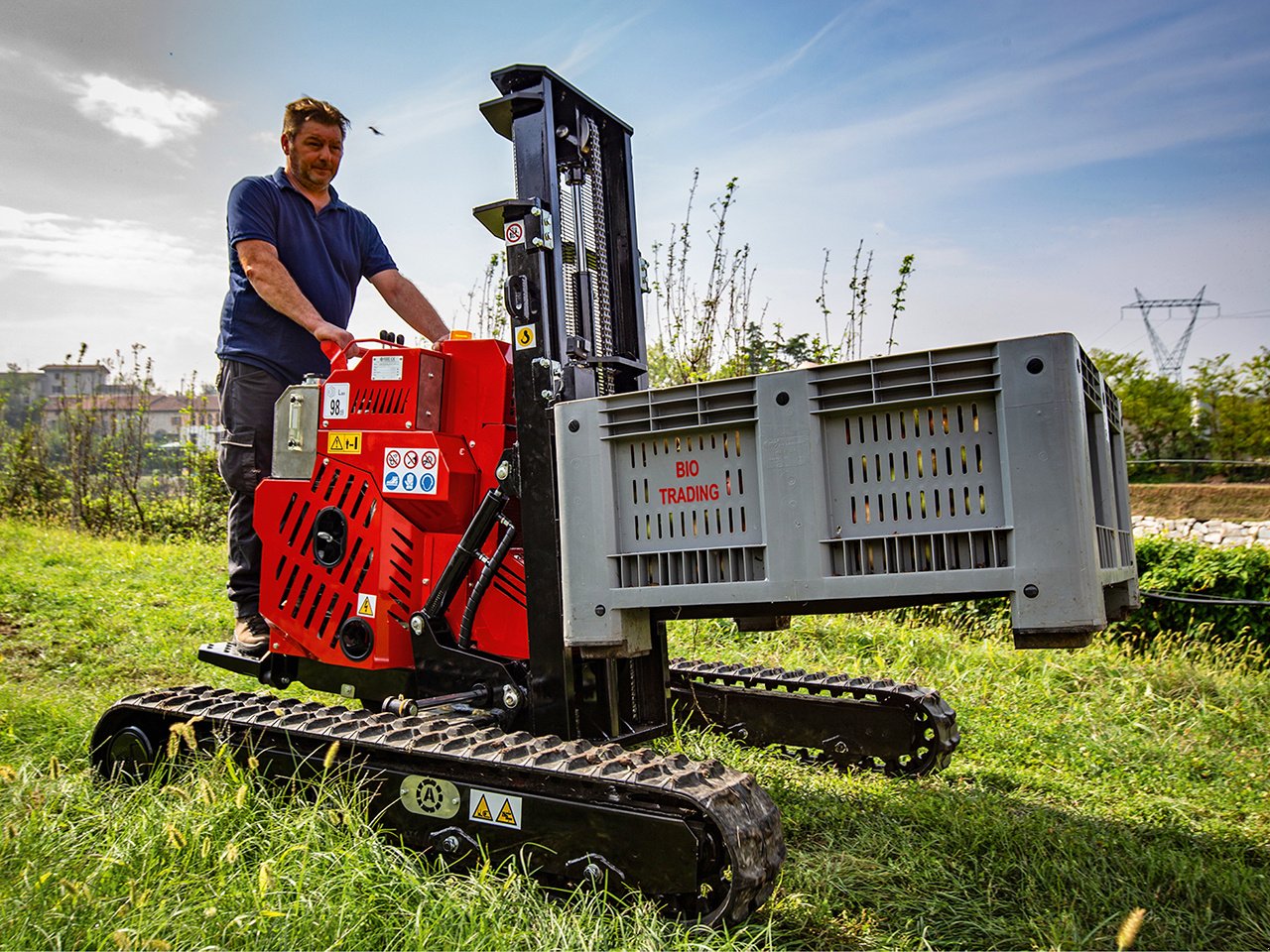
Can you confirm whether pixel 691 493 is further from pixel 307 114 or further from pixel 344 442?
pixel 307 114

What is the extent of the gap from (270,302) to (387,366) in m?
0.72

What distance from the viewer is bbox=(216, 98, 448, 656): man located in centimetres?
391

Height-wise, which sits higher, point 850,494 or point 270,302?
point 270,302

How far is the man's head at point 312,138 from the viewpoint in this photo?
4105 millimetres

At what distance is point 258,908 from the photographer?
92.2 inches

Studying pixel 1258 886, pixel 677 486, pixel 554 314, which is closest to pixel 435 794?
pixel 677 486

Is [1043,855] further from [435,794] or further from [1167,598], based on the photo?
[1167,598]

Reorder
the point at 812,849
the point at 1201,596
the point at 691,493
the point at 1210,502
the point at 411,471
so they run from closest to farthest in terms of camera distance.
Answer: the point at 691,493
the point at 812,849
the point at 411,471
the point at 1201,596
the point at 1210,502

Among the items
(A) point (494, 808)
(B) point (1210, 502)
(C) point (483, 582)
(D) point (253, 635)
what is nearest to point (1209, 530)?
(B) point (1210, 502)

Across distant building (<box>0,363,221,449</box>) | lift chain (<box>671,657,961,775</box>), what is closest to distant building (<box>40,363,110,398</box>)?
distant building (<box>0,363,221,449</box>)

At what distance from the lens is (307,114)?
4109 mm

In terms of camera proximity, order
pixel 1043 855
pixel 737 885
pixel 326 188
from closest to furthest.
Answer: pixel 737 885 → pixel 1043 855 → pixel 326 188

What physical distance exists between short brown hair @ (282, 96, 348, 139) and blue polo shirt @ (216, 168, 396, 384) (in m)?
0.20

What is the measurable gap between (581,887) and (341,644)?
1.40 metres
